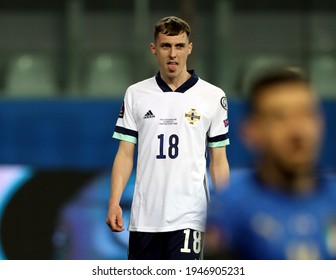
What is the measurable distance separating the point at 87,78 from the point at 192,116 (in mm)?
7226

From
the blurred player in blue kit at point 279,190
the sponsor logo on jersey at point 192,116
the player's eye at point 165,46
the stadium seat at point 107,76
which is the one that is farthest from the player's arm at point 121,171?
the stadium seat at point 107,76

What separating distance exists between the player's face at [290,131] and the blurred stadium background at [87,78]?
27.6 feet

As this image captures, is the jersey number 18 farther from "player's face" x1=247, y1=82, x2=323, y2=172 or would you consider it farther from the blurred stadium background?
the blurred stadium background

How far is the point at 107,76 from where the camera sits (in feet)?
38.1

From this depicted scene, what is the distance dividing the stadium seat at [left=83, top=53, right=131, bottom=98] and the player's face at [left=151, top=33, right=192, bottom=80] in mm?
6819

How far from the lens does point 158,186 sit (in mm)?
4582

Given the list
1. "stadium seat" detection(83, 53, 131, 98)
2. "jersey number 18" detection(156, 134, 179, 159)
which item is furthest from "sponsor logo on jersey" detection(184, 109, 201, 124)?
"stadium seat" detection(83, 53, 131, 98)

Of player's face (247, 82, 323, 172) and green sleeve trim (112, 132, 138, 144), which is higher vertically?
player's face (247, 82, 323, 172)

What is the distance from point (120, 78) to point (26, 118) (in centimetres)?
123

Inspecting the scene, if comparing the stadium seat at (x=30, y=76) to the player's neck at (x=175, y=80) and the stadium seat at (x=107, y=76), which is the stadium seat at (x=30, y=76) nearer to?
the stadium seat at (x=107, y=76)

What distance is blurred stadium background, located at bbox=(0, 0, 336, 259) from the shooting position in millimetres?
10648

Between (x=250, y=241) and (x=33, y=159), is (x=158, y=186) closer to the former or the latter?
(x=250, y=241)

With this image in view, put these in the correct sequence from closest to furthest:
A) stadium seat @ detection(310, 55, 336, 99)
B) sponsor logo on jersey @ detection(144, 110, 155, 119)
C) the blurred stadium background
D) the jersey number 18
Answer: the jersey number 18 < sponsor logo on jersey @ detection(144, 110, 155, 119) < the blurred stadium background < stadium seat @ detection(310, 55, 336, 99)
